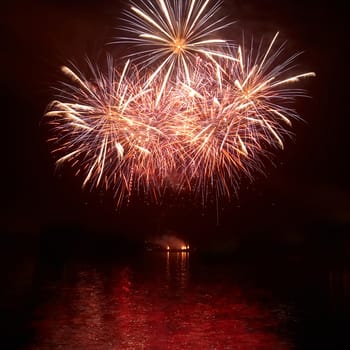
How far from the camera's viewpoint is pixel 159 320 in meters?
16.8

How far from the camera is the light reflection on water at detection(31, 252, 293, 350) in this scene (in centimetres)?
1324

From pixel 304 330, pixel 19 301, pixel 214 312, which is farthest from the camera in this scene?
pixel 19 301

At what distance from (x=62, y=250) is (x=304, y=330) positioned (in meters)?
59.4

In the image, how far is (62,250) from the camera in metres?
72.1

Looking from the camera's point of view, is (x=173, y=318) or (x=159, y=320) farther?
(x=173, y=318)

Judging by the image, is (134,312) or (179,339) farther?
(134,312)

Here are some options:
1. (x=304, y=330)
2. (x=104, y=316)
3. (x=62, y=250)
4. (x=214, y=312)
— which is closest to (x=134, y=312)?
(x=104, y=316)

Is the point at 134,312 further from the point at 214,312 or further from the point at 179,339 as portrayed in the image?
the point at 179,339

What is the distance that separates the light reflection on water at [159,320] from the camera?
43.4 ft

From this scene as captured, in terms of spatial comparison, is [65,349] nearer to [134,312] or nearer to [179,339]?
[179,339]

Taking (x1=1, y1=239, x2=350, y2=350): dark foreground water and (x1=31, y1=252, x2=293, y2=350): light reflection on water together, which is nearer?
(x1=31, y1=252, x2=293, y2=350): light reflection on water

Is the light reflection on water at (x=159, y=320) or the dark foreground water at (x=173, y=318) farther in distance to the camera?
the dark foreground water at (x=173, y=318)

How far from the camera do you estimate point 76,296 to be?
79.9 ft

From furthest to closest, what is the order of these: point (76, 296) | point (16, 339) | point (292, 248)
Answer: point (292, 248)
point (76, 296)
point (16, 339)
